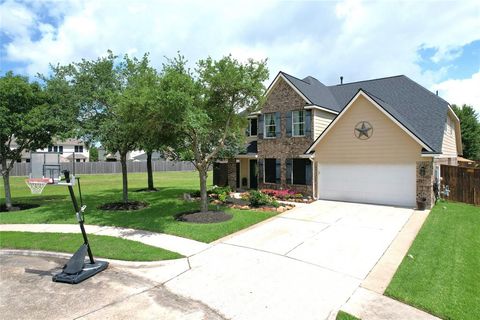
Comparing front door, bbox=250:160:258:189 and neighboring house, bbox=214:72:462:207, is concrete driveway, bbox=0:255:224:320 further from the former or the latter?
front door, bbox=250:160:258:189

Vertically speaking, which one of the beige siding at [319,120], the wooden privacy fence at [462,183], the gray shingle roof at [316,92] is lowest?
the wooden privacy fence at [462,183]


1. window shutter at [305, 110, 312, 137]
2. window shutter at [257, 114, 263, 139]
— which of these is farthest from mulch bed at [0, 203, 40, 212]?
window shutter at [305, 110, 312, 137]

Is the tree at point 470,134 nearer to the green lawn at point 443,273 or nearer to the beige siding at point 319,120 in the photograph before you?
the beige siding at point 319,120

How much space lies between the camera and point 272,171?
20172 mm

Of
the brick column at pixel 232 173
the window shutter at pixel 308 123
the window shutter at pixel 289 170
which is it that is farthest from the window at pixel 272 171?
the brick column at pixel 232 173

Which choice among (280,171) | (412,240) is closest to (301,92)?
(280,171)

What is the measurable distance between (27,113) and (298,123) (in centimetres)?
1501

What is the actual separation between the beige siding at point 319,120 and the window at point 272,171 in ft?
10.8

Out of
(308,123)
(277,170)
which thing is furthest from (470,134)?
(277,170)

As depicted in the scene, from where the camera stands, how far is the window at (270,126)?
19959mm

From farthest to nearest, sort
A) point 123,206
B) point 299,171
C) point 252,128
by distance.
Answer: point 252,128
point 299,171
point 123,206

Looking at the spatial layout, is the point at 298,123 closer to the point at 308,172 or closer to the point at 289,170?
the point at 289,170

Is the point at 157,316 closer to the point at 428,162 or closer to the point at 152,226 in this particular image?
the point at 152,226

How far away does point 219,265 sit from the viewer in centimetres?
751
